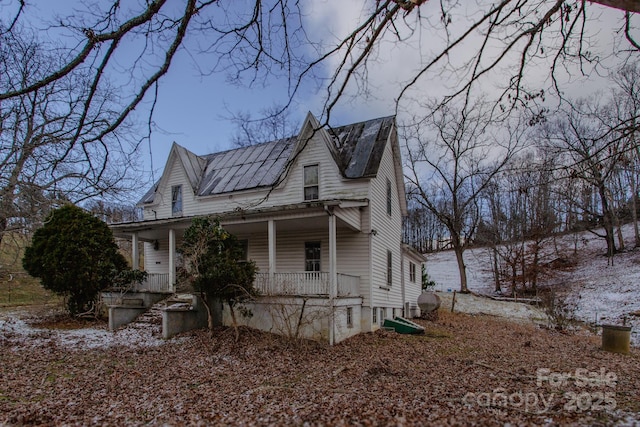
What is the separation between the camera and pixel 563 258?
99.1ft

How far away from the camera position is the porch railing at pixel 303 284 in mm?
11273

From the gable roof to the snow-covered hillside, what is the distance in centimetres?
1169

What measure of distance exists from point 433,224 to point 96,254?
137 feet

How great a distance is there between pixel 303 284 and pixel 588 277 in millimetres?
24256

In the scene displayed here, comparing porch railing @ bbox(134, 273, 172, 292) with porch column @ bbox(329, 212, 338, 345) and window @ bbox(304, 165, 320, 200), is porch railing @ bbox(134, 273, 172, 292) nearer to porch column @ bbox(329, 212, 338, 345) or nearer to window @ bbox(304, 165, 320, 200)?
window @ bbox(304, 165, 320, 200)

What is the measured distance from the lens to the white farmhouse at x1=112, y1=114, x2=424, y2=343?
1112 centimetres

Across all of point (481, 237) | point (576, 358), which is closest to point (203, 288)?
point (576, 358)

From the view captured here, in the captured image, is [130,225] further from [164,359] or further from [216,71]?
[216,71]

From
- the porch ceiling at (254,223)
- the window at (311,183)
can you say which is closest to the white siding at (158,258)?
the porch ceiling at (254,223)

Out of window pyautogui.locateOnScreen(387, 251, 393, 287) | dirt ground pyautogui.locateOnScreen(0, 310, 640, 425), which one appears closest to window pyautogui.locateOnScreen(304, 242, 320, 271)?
window pyautogui.locateOnScreen(387, 251, 393, 287)

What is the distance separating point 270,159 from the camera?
1578 centimetres

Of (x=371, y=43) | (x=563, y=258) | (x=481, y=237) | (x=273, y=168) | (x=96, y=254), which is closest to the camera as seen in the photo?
(x=371, y=43)

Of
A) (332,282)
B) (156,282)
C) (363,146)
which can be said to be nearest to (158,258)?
(156,282)

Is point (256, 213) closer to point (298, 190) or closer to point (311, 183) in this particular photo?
point (298, 190)
